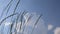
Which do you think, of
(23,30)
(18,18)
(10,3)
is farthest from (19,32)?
(10,3)

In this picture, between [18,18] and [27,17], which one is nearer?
[18,18]

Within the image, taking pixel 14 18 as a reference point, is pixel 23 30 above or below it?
below

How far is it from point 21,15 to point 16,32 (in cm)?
15

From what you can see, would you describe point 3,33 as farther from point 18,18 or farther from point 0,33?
point 18,18

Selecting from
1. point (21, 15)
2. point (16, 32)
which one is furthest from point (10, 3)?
point (16, 32)

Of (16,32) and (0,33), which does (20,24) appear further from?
(0,33)

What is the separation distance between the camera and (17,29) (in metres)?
1.04

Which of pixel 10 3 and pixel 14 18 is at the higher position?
pixel 10 3

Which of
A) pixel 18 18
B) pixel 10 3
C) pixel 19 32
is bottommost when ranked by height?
pixel 19 32

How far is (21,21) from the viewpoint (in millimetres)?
1023

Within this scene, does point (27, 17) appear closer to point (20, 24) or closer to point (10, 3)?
point (20, 24)

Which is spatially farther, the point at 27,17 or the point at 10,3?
the point at 27,17

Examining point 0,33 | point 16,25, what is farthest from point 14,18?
point 0,33

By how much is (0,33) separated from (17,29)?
185mm
